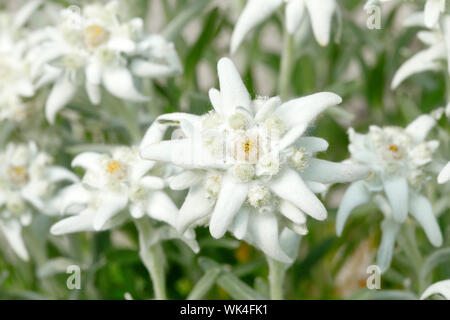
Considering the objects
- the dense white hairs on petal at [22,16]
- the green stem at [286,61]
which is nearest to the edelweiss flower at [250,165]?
the green stem at [286,61]

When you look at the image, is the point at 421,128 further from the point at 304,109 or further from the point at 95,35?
the point at 95,35

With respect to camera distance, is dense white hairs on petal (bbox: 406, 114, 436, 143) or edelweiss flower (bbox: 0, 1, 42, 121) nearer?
dense white hairs on petal (bbox: 406, 114, 436, 143)

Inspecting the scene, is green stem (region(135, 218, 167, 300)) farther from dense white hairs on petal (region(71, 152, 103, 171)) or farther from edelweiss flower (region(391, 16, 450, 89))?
edelweiss flower (region(391, 16, 450, 89))

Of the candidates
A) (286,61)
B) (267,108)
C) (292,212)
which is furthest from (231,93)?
(286,61)

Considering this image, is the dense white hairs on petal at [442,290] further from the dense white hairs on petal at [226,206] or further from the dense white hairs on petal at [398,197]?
the dense white hairs on petal at [226,206]

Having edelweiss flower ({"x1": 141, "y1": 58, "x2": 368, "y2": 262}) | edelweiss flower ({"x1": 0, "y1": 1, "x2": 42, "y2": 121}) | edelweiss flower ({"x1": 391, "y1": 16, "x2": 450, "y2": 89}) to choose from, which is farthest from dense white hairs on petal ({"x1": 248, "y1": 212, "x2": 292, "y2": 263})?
edelweiss flower ({"x1": 0, "y1": 1, "x2": 42, "y2": 121})
